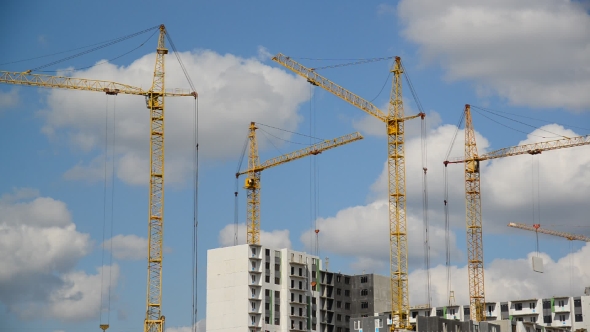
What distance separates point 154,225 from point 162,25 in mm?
31475

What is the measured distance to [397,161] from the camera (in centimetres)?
18738

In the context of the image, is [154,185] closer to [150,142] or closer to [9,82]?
[150,142]

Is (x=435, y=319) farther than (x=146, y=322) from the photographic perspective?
Yes

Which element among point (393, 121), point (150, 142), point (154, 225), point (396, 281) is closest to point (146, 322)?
point (154, 225)

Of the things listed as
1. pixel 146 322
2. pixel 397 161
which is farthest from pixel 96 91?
pixel 397 161

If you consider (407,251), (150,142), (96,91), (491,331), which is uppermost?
(96,91)

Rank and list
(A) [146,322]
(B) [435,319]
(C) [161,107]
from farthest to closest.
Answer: (B) [435,319] < (C) [161,107] < (A) [146,322]

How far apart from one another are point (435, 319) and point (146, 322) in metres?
57.9

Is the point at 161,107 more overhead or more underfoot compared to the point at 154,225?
more overhead

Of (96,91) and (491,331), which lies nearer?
(96,91)

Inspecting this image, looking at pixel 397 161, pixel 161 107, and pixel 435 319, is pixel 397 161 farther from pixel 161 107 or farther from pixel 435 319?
pixel 161 107

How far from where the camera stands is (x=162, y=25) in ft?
522

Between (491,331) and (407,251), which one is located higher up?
(407,251)

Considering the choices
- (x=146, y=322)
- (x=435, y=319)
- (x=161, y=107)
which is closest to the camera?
(x=146, y=322)
